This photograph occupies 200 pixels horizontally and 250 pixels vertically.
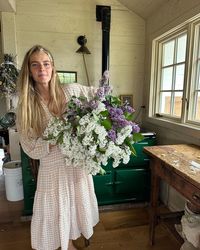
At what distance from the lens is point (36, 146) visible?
122 cm

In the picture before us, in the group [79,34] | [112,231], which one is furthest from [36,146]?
[79,34]

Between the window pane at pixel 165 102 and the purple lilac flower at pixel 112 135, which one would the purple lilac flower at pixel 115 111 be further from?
the window pane at pixel 165 102

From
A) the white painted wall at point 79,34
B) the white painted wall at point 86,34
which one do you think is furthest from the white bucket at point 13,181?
the white painted wall at point 86,34

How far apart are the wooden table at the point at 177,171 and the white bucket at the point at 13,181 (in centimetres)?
147

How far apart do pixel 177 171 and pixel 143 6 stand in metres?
2.02

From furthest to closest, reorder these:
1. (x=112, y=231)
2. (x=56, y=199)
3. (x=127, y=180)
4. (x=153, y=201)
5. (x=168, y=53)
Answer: (x=168, y=53), (x=127, y=180), (x=112, y=231), (x=153, y=201), (x=56, y=199)

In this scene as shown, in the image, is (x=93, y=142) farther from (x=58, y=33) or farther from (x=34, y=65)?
(x=58, y=33)

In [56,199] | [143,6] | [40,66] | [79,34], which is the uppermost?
[143,6]

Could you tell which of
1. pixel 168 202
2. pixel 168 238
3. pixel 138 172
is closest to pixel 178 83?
pixel 138 172

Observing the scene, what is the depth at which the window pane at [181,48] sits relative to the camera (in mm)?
2051

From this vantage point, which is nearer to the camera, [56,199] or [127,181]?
[56,199]

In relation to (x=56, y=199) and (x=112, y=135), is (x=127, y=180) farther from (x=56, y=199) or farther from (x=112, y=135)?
(x=112, y=135)

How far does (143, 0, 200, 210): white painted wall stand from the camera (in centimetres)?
181

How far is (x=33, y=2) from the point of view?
2400mm
